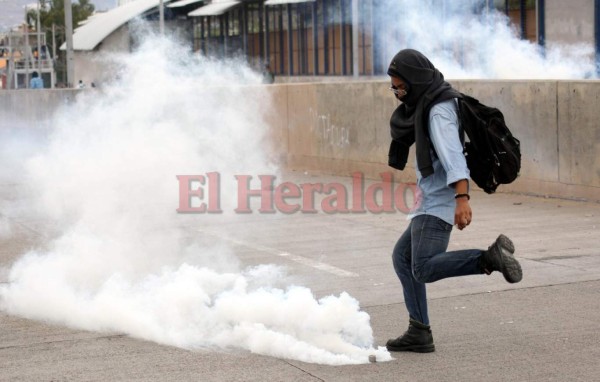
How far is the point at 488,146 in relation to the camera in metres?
5.55

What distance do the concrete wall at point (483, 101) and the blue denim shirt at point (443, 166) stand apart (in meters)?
6.45

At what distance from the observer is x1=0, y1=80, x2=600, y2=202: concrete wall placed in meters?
11.8

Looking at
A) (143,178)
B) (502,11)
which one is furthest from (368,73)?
(143,178)

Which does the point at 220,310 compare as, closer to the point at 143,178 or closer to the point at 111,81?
the point at 143,178

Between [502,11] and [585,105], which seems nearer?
[585,105]

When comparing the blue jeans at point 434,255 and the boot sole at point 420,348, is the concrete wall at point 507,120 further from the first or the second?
the blue jeans at point 434,255

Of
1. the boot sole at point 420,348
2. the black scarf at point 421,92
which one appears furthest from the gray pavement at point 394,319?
the black scarf at point 421,92

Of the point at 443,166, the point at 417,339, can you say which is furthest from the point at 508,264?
the point at 417,339

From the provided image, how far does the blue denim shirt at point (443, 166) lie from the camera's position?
544 cm

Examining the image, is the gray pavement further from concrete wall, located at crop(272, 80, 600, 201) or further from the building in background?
the building in background

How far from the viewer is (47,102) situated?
88.7 feet

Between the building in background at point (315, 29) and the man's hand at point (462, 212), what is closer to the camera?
the man's hand at point (462, 212)

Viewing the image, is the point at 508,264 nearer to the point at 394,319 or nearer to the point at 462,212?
the point at 462,212

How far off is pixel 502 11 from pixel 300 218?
1232 centimetres
